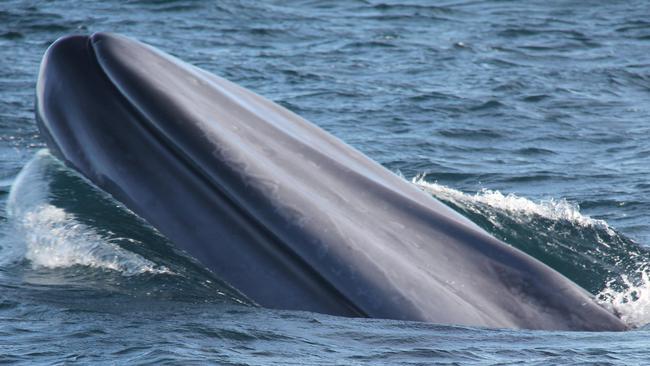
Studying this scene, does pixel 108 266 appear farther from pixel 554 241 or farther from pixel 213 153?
pixel 554 241

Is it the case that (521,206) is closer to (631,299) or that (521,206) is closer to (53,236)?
(631,299)

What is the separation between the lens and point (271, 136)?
992cm

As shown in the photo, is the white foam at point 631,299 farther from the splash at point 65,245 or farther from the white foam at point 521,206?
the splash at point 65,245

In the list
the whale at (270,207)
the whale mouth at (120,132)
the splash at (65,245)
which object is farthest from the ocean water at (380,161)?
the whale mouth at (120,132)

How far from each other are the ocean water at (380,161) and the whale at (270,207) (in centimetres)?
21

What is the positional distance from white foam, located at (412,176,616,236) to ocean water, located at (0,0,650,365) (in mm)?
37

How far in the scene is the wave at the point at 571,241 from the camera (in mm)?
11914

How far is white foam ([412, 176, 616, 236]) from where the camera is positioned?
46.2ft

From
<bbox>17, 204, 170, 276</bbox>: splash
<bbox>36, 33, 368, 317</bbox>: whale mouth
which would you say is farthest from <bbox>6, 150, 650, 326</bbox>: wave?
<bbox>36, 33, 368, 317</bbox>: whale mouth

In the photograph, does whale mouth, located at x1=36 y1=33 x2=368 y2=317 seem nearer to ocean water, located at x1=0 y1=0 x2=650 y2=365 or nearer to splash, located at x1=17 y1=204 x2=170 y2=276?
ocean water, located at x1=0 y1=0 x2=650 y2=365

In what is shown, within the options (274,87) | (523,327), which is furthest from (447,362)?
(274,87)

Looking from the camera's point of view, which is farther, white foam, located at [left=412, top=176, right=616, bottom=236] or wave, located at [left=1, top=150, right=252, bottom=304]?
white foam, located at [left=412, top=176, right=616, bottom=236]

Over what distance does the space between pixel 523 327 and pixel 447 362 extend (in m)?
0.93

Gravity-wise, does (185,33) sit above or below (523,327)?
below
